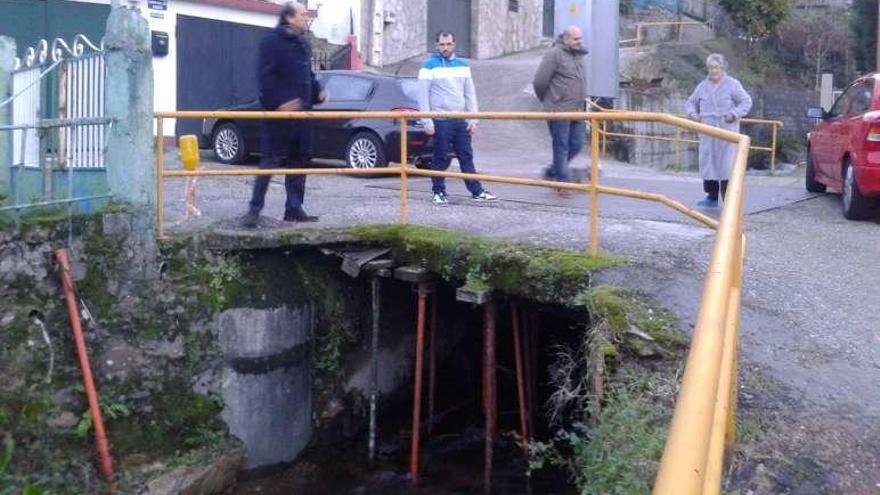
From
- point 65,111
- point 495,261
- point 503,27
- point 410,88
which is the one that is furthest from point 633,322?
point 503,27

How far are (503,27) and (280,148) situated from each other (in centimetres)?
2400

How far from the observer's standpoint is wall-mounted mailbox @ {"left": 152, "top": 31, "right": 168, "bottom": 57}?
16664 mm

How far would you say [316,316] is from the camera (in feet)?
31.4

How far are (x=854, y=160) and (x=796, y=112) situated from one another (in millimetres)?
19139

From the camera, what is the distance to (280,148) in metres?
9.29

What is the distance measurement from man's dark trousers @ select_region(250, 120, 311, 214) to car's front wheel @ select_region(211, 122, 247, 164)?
6.27 m

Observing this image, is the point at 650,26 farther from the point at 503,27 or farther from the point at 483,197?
the point at 483,197

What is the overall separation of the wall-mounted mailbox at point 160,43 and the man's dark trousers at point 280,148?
7995mm

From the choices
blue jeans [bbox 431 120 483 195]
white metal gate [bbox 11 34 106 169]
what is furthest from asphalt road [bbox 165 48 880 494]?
white metal gate [bbox 11 34 106 169]

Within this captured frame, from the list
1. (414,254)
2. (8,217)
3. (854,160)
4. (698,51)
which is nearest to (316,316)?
(414,254)

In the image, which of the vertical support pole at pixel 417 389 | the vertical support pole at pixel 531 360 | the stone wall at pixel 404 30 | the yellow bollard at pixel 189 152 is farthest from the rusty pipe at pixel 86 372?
the stone wall at pixel 404 30

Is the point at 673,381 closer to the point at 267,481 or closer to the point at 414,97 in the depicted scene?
the point at 267,481

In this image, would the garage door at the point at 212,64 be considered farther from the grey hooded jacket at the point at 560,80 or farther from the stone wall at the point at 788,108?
the stone wall at the point at 788,108

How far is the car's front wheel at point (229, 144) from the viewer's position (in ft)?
51.1
